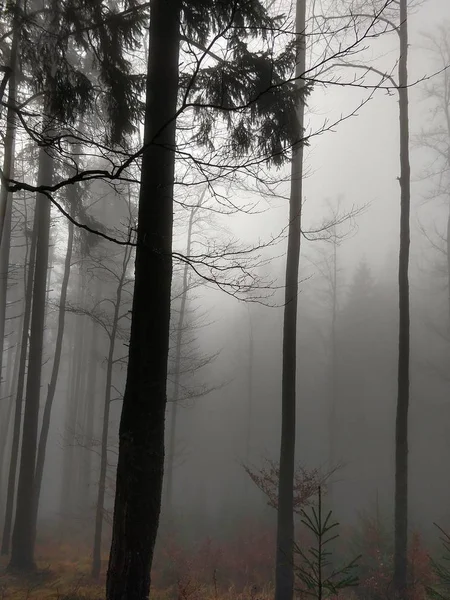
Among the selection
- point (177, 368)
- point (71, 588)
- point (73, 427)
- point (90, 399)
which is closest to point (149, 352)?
point (71, 588)

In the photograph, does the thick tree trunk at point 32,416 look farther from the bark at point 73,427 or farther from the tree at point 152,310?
the bark at point 73,427

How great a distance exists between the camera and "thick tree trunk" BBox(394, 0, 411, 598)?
8.45 m

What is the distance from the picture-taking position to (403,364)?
8938 millimetres

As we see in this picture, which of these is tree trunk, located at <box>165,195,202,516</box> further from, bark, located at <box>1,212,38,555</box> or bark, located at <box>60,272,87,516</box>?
bark, located at <box>1,212,38,555</box>

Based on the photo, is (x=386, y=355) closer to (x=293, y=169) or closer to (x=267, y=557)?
(x=267, y=557)

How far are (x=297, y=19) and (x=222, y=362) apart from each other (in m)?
33.1

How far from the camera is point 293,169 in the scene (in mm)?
8688

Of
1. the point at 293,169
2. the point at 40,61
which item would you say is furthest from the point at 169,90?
the point at 293,169

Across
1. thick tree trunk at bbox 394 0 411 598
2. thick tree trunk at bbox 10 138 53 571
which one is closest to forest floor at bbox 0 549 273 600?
thick tree trunk at bbox 10 138 53 571

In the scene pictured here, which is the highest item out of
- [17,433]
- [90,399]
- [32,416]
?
[32,416]

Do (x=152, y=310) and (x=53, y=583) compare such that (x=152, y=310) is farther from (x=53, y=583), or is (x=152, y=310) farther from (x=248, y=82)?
(x=53, y=583)

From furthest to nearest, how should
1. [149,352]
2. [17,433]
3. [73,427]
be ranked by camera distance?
[73,427], [17,433], [149,352]

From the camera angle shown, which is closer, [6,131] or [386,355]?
[6,131]

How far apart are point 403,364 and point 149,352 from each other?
6.34 m
